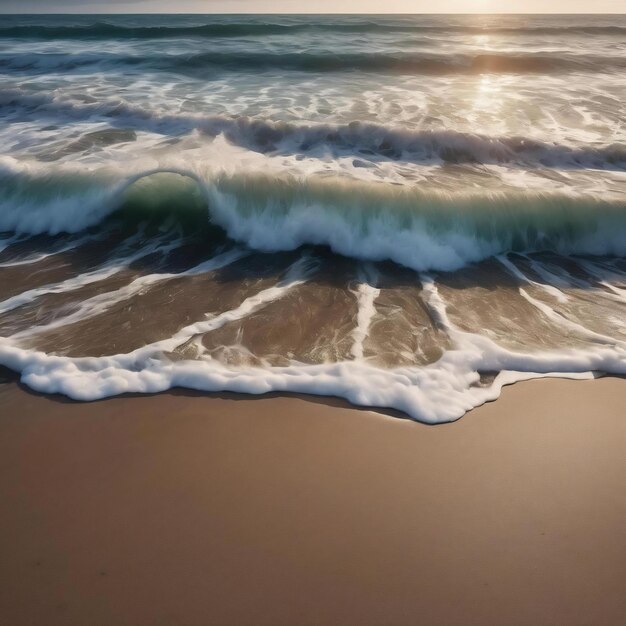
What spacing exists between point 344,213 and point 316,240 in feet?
1.41

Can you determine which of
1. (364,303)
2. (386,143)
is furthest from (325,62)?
(364,303)

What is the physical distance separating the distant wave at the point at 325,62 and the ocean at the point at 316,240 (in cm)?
260

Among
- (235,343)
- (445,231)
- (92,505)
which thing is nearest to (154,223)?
(235,343)

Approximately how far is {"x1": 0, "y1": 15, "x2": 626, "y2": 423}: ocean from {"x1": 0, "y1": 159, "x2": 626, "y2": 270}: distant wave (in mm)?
22

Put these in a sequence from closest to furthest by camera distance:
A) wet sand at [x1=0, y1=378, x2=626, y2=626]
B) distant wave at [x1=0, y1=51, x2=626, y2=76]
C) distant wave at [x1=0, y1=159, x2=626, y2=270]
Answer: wet sand at [x1=0, y1=378, x2=626, y2=626] → distant wave at [x1=0, y1=159, x2=626, y2=270] → distant wave at [x1=0, y1=51, x2=626, y2=76]

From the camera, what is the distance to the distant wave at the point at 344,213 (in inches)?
181

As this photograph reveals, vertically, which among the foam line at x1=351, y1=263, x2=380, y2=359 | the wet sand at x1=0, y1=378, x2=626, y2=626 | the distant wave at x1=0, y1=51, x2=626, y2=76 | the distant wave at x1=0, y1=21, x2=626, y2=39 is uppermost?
the distant wave at x1=0, y1=21, x2=626, y2=39

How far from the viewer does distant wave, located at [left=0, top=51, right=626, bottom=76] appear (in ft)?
38.8

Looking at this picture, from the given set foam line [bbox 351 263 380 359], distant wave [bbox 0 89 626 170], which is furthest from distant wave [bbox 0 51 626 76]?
foam line [bbox 351 263 380 359]

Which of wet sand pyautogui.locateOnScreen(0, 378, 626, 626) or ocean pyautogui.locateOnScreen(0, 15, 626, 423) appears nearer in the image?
wet sand pyautogui.locateOnScreen(0, 378, 626, 626)

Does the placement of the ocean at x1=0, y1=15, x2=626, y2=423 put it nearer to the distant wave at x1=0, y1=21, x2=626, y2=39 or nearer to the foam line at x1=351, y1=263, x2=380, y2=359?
the foam line at x1=351, y1=263, x2=380, y2=359

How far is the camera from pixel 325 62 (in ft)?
40.6

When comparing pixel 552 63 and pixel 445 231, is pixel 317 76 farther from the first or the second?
pixel 445 231

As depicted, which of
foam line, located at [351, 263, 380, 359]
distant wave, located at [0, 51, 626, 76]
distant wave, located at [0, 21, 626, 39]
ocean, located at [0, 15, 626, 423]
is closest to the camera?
ocean, located at [0, 15, 626, 423]
